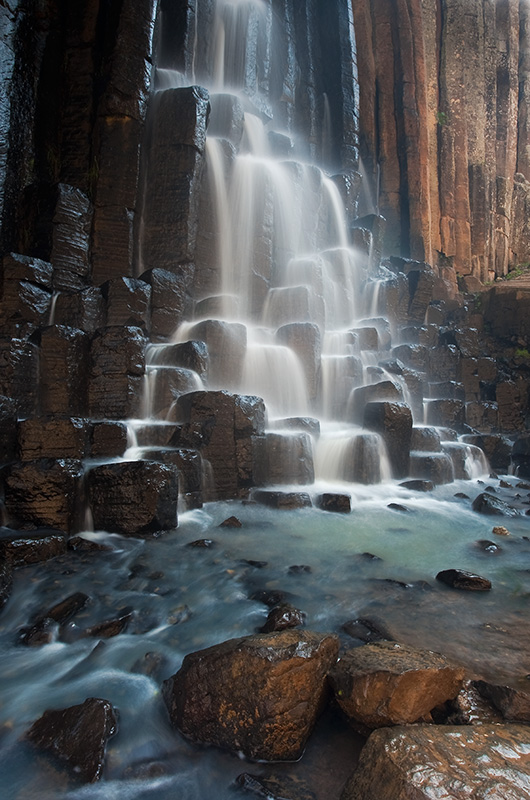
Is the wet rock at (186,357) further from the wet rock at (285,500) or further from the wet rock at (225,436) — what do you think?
the wet rock at (285,500)

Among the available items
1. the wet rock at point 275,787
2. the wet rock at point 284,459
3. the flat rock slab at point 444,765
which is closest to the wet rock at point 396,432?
the wet rock at point 284,459

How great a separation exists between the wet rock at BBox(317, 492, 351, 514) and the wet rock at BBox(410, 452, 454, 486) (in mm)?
2961

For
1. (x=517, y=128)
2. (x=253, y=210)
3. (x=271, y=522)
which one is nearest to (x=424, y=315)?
(x=253, y=210)

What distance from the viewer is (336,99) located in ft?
74.0

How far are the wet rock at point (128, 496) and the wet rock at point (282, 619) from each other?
2.69 meters

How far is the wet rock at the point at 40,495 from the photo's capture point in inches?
213

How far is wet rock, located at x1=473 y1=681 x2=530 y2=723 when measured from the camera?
236cm

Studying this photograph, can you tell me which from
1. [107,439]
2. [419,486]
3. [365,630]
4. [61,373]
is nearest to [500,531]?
[419,486]

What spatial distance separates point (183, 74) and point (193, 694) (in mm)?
19173

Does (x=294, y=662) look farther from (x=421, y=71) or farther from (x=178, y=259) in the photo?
(x=421, y=71)

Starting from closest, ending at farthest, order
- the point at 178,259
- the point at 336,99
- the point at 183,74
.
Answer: the point at 178,259
the point at 183,74
the point at 336,99

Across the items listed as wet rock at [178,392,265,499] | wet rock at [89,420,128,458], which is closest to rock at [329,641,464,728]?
wet rock at [178,392,265,499]

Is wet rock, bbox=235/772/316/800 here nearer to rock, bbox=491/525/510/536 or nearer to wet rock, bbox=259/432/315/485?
rock, bbox=491/525/510/536

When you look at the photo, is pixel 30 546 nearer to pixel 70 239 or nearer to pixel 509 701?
pixel 509 701
